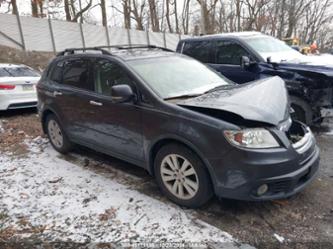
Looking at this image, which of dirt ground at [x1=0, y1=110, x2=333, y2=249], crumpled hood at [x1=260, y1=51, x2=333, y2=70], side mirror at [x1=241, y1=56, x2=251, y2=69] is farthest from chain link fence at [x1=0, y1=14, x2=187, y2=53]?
dirt ground at [x1=0, y1=110, x2=333, y2=249]

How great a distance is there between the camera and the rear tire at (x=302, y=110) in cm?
570

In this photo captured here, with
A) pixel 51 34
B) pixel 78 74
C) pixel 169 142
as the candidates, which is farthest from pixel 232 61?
pixel 51 34

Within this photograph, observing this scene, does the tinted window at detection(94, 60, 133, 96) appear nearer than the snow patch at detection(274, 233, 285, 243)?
No

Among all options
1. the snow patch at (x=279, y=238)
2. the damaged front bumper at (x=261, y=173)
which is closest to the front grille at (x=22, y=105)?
the damaged front bumper at (x=261, y=173)

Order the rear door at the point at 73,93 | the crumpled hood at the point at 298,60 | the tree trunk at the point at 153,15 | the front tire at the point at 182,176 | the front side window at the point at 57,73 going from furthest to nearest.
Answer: the tree trunk at the point at 153,15
the crumpled hood at the point at 298,60
the front side window at the point at 57,73
the rear door at the point at 73,93
the front tire at the point at 182,176

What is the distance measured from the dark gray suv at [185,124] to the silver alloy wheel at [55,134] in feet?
1.08

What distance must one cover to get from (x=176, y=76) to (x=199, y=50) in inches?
142

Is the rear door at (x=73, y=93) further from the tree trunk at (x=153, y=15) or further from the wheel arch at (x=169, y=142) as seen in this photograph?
the tree trunk at (x=153, y=15)

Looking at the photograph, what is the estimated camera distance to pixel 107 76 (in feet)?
14.0

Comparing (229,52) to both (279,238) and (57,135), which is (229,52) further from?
(279,238)

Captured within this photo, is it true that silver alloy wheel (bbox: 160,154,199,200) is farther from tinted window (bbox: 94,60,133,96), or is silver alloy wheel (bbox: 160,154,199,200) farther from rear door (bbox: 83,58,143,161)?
tinted window (bbox: 94,60,133,96)

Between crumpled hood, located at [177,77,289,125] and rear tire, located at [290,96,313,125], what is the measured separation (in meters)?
1.82

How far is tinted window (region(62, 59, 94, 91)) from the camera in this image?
4551mm

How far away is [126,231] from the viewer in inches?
126
